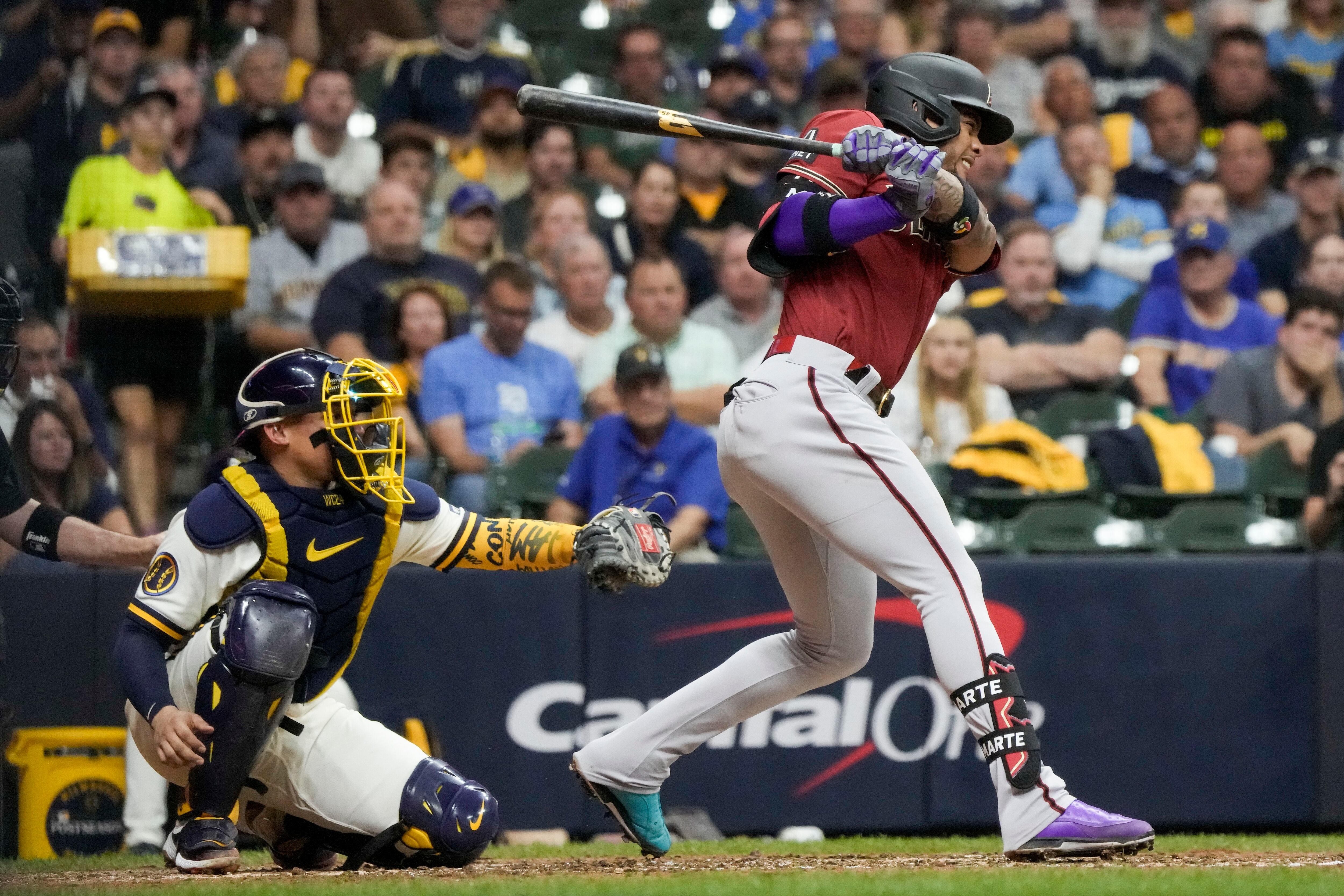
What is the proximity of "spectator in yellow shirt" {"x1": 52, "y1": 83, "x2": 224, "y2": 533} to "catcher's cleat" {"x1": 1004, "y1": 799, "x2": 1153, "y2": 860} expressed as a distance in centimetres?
400

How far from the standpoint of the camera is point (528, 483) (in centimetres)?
671

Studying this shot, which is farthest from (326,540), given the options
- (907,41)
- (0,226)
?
(907,41)

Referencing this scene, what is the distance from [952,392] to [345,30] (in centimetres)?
422

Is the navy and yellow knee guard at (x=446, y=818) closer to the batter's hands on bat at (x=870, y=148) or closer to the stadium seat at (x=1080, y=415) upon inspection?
the batter's hands on bat at (x=870, y=148)

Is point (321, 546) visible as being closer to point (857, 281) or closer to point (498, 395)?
point (857, 281)

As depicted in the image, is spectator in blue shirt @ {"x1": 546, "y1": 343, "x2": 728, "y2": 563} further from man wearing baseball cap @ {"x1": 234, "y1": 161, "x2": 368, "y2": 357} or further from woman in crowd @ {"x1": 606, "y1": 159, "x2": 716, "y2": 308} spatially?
woman in crowd @ {"x1": 606, "y1": 159, "x2": 716, "y2": 308}

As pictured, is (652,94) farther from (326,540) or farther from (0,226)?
(326,540)

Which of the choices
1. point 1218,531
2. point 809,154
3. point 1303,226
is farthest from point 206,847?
point 1303,226

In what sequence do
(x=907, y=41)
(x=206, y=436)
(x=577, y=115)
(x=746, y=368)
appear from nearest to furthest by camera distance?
1. (x=577, y=115)
2. (x=206, y=436)
3. (x=746, y=368)
4. (x=907, y=41)

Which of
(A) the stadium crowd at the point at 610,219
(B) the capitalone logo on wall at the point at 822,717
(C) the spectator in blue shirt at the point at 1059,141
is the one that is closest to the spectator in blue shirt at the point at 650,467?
(A) the stadium crowd at the point at 610,219

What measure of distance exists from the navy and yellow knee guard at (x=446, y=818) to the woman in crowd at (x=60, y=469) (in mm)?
2123

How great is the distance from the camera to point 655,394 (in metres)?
6.64

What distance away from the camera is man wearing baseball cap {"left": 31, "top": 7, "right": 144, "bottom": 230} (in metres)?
6.86

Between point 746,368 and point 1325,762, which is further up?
point 746,368
